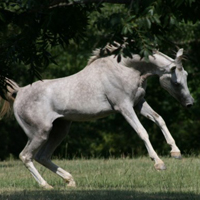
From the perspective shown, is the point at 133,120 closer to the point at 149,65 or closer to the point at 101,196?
the point at 149,65

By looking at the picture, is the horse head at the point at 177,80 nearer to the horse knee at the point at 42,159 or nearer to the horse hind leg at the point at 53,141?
the horse hind leg at the point at 53,141

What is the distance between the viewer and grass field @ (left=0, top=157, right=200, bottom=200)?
688cm

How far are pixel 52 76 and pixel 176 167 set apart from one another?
11.0m

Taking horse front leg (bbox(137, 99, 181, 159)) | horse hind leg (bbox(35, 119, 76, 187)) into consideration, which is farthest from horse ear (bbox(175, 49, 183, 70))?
horse hind leg (bbox(35, 119, 76, 187))

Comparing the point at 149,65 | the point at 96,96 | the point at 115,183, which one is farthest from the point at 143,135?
the point at 149,65

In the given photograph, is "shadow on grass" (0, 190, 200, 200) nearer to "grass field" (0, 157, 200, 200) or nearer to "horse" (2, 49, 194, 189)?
"grass field" (0, 157, 200, 200)

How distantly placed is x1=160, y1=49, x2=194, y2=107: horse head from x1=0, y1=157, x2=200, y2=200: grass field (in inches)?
47.3

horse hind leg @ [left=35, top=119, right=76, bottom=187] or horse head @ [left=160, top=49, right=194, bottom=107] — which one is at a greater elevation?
horse head @ [left=160, top=49, right=194, bottom=107]

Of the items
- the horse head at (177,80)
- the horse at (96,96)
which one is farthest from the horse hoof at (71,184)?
the horse head at (177,80)

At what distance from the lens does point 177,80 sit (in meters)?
8.80

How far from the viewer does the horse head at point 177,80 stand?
876 centimetres

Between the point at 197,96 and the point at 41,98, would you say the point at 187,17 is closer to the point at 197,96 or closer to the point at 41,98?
the point at 41,98

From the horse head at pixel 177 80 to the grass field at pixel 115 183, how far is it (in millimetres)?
1201

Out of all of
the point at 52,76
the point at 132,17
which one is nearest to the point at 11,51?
the point at 132,17
